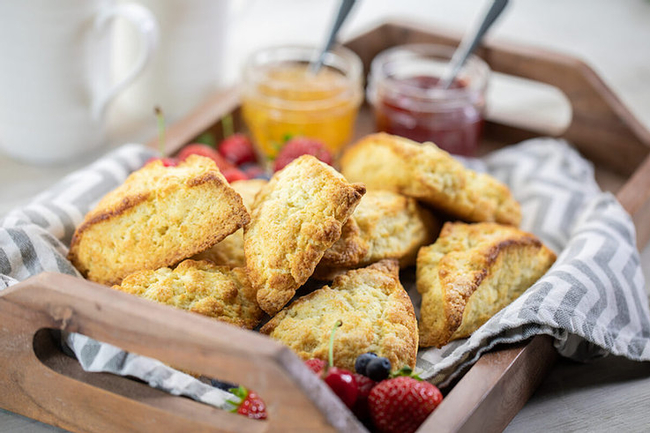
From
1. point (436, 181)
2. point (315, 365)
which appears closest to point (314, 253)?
point (315, 365)

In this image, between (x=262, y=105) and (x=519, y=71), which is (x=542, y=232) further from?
(x=262, y=105)

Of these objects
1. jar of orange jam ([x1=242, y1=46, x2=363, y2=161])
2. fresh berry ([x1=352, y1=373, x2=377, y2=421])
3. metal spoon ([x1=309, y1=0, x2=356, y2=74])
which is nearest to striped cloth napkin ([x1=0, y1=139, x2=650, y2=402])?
fresh berry ([x1=352, y1=373, x2=377, y2=421])

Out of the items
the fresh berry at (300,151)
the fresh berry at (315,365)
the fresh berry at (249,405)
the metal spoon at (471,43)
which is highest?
the metal spoon at (471,43)

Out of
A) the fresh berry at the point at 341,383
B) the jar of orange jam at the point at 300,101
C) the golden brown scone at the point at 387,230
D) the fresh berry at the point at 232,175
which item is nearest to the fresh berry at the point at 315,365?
the fresh berry at the point at 341,383

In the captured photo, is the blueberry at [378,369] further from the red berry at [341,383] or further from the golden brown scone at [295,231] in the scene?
the golden brown scone at [295,231]

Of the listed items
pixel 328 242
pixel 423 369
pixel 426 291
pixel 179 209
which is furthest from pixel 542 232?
pixel 179 209

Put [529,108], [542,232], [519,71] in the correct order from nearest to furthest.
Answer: [542,232] → [519,71] → [529,108]

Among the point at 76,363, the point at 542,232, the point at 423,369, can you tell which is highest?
the point at 542,232
